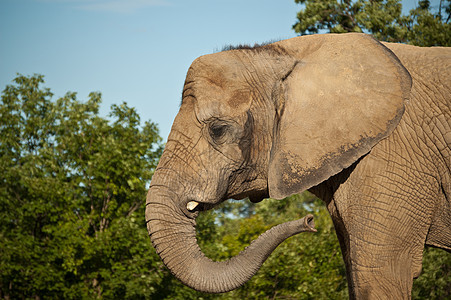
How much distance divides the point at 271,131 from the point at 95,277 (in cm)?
872

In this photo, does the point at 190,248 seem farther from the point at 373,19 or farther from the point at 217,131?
the point at 373,19

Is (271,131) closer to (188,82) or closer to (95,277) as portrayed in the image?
(188,82)

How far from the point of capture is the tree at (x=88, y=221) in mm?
11508

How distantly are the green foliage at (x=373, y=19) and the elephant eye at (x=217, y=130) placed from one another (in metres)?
8.41

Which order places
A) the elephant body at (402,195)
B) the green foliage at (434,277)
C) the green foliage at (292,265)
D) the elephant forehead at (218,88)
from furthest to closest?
the green foliage at (292,265) → the green foliage at (434,277) → the elephant forehead at (218,88) → the elephant body at (402,195)

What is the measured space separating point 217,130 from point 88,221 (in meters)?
8.94

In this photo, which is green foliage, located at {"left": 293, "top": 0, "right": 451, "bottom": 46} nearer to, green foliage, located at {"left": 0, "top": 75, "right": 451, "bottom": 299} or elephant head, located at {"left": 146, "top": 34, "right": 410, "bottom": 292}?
green foliage, located at {"left": 0, "top": 75, "right": 451, "bottom": 299}

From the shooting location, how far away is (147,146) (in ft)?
42.2

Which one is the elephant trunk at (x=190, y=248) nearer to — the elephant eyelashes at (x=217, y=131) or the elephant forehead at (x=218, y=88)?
the elephant eyelashes at (x=217, y=131)

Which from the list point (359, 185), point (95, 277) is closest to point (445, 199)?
point (359, 185)

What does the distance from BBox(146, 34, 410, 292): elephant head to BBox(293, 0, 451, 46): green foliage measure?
7.96 meters

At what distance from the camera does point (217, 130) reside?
405 centimetres

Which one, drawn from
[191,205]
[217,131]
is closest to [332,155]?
[217,131]

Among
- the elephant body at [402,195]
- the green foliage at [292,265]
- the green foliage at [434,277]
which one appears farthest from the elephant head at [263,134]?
the green foliage at [434,277]
